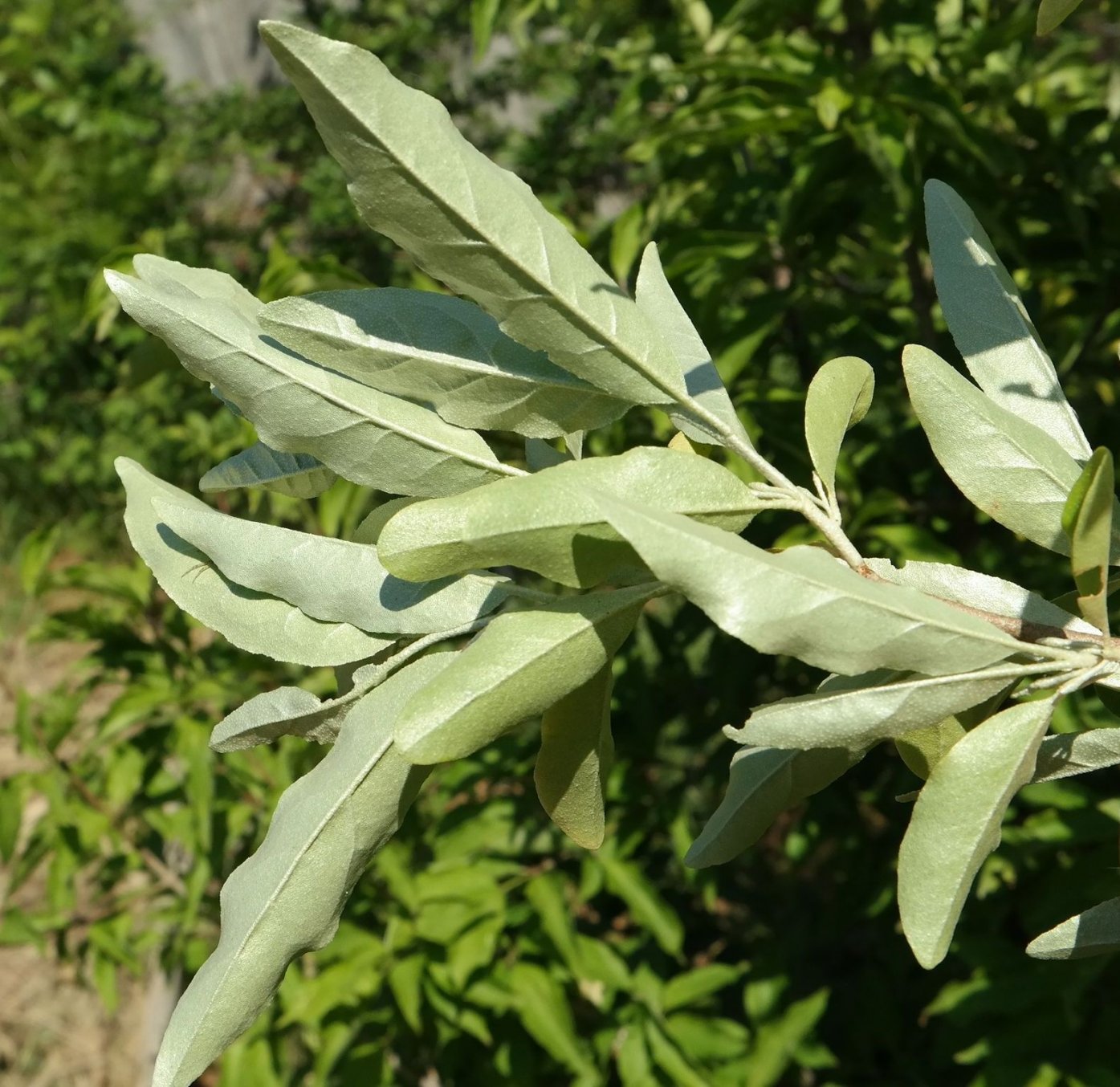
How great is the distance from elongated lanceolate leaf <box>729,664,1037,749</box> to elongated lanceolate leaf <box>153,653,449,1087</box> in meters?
0.15

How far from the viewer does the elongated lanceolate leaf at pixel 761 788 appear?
59 cm

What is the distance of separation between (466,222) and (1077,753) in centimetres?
37

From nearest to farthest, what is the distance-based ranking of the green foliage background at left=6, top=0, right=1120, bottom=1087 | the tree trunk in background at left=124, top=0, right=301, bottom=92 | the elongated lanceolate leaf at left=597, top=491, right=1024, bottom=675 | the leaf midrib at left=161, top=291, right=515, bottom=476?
the elongated lanceolate leaf at left=597, top=491, right=1024, bottom=675 < the leaf midrib at left=161, top=291, right=515, bottom=476 < the green foliage background at left=6, top=0, right=1120, bottom=1087 < the tree trunk in background at left=124, top=0, right=301, bottom=92

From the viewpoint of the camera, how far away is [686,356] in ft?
1.87

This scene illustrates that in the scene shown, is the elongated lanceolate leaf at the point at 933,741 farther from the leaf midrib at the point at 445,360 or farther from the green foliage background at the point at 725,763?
the green foliage background at the point at 725,763

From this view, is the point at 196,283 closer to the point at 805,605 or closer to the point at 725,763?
the point at 805,605

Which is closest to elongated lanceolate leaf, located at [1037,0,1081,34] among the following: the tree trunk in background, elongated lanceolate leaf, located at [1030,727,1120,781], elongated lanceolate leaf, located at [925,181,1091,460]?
elongated lanceolate leaf, located at [925,181,1091,460]

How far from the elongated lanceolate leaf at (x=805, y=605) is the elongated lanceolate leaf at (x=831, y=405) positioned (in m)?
0.11

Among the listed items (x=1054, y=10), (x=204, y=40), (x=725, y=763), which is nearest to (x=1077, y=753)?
(x=1054, y=10)

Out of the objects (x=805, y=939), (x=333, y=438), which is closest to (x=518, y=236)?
(x=333, y=438)

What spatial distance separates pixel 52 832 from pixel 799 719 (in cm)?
145

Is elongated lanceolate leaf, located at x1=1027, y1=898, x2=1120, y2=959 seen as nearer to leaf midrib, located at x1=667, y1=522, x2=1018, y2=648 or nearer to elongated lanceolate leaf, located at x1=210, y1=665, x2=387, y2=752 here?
leaf midrib, located at x1=667, y1=522, x2=1018, y2=648

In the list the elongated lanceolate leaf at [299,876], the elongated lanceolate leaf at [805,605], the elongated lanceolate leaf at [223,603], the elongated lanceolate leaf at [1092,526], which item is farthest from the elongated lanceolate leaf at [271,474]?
the elongated lanceolate leaf at [1092,526]

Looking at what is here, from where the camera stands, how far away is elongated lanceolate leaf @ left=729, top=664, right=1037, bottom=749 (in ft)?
1.49
